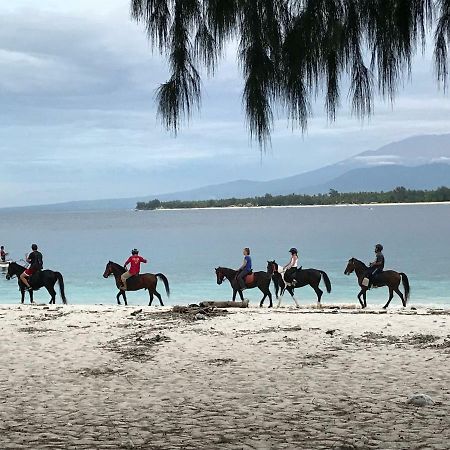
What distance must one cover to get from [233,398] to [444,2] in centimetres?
485

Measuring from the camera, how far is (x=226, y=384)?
7891 mm

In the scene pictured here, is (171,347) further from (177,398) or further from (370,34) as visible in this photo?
(370,34)

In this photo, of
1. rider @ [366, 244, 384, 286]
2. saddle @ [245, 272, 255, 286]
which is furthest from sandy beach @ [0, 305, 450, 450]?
saddle @ [245, 272, 255, 286]

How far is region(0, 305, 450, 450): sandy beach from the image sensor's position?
5734 millimetres

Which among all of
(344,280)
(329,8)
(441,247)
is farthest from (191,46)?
(441,247)

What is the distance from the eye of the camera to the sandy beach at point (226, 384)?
18.8 ft

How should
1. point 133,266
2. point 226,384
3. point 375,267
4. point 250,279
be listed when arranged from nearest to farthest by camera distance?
point 226,384
point 375,267
point 133,266
point 250,279

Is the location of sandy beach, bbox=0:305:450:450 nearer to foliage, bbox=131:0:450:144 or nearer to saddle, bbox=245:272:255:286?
foliage, bbox=131:0:450:144

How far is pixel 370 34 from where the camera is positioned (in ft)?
12.8

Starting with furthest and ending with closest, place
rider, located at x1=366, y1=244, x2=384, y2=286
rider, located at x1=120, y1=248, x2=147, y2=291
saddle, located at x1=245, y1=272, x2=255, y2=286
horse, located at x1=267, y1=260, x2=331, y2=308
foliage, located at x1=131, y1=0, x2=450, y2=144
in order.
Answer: saddle, located at x1=245, y1=272, x2=255, y2=286
rider, located at x1=120, y1=248, x2=147, y2=291
horse, located at x1=267, y1=260, x2=331, y2=308
rider, located at x1=366, y1=244, x2=384, y2=286
foliage, located at x1=131, y1=0, x2=450, y2=144

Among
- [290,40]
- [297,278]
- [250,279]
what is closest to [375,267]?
[297,278]

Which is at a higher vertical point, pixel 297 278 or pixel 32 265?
pixel 32 265

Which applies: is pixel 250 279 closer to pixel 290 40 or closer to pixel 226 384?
pixel 226 384

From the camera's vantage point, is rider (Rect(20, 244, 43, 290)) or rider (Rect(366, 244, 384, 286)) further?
rider (Rect(20, 244, 43, 290))
